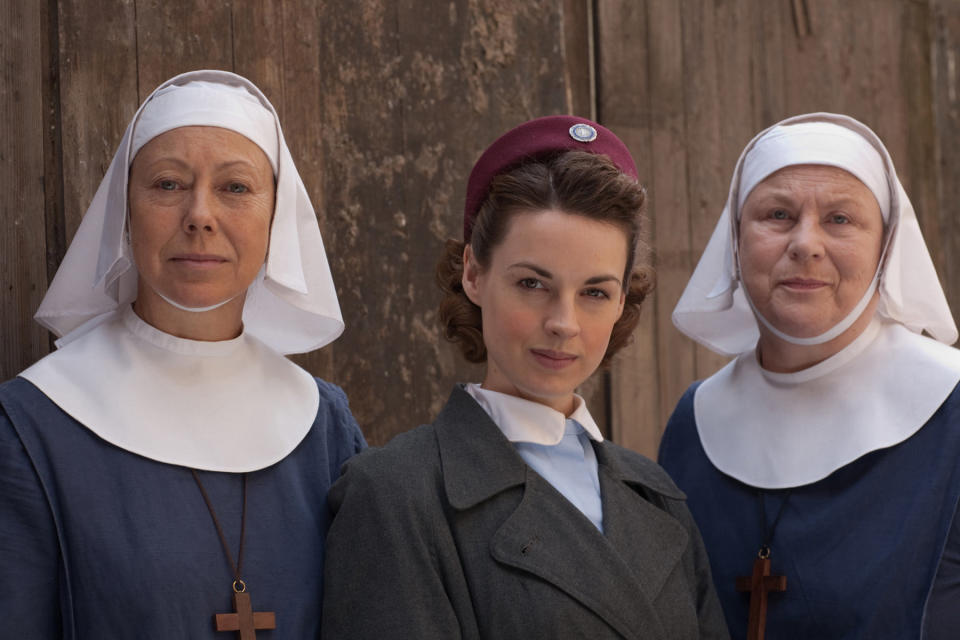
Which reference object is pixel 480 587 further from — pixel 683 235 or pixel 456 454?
pixel 683 235

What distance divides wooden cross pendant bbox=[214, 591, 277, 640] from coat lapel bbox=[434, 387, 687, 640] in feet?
1.62

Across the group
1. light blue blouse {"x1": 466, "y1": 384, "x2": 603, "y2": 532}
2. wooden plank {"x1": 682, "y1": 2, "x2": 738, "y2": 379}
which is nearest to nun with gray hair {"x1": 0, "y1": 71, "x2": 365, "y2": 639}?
light blue blouse {"x1": 466, "y1": 384, "x2": 603, "y2": 532}

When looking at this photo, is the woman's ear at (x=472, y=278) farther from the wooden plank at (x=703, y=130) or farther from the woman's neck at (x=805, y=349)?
the wooden plank at (x=703, y=130)

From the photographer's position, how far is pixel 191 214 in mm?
2727

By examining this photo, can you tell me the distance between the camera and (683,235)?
4.83 metres

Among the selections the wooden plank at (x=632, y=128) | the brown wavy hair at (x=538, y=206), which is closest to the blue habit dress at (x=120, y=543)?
the brown wavy hair at (x=538, y=206)

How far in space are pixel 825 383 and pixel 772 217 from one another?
487mm

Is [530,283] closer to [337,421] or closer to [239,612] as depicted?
[337,421]

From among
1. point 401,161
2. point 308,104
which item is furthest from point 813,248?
point 308,104

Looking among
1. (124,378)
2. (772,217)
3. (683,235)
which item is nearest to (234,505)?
(124,378)

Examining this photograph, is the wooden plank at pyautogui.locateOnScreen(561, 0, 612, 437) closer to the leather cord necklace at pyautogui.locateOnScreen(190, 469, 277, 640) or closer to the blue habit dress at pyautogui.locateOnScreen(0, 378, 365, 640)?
the blue habit dress at pyautogui.locateOnScreen(0, 378, 365, 640)

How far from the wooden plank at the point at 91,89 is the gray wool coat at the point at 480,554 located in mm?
1173

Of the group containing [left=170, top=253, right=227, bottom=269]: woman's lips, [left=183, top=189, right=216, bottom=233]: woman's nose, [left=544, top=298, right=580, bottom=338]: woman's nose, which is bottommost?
[left=544, top=298, right=580, bottom=338]: woman's nose

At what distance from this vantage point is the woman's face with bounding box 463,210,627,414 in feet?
8.70
